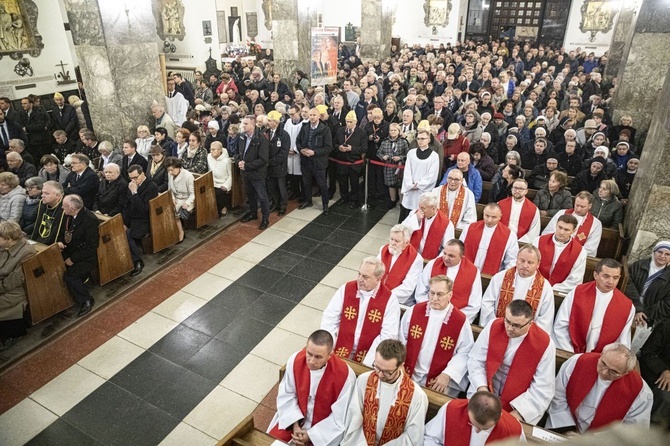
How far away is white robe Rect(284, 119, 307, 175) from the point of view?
7984 millimetres

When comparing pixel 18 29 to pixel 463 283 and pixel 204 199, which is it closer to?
pixel 204 199

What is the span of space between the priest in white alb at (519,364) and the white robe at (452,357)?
13 cm

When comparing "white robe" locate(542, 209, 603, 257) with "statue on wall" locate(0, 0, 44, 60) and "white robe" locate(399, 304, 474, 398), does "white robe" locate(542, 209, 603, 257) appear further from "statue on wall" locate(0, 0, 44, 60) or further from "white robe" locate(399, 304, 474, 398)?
"statue on wall" locate(0, 0, 44, 60)

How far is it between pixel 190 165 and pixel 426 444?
5523 millimetres

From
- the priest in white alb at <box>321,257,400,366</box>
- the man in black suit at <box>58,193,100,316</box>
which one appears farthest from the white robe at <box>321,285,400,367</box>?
the man in black suit at <box>58,193,100,316</box>

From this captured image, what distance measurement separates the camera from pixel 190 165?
7125 mm

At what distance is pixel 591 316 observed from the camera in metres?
3.98

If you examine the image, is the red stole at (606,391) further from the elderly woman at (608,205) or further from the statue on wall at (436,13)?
the statue on wall at (436,13)

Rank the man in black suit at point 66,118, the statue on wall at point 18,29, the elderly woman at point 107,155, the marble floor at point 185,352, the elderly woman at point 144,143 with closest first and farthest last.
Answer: the marble floor at point 185,352 → the elderly woman at point 107,155 → the elderly woman at point 144,143 → the man in black suit at point 66,118 → the statue on wall at point 18,29

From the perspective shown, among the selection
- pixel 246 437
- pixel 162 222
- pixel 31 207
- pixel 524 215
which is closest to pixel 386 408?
pixel 246 437

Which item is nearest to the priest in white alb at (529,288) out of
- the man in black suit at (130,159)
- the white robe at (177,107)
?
the man in black suit at (130,159)

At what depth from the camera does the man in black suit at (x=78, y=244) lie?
197 inches

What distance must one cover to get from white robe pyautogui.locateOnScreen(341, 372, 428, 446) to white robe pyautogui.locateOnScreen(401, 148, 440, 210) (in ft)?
13.5

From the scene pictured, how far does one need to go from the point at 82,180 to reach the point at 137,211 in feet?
2.83
